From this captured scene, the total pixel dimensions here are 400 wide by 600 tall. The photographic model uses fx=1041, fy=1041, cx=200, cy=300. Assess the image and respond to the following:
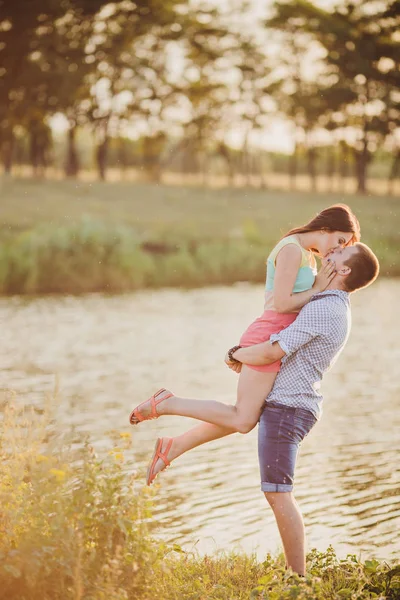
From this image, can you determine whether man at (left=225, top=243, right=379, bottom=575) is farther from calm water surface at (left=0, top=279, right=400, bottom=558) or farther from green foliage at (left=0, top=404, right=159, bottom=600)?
calm water surface at (left=0, top=279, right=400, bottom=558)

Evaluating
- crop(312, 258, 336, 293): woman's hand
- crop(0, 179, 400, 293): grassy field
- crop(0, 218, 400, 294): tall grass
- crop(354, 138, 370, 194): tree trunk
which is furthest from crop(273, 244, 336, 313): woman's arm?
crop(354, 138, 370, 194): tree trunk

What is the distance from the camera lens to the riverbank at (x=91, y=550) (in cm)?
454

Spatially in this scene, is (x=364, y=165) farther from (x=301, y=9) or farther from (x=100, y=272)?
(x=100, y=272)

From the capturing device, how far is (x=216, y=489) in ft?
26.9

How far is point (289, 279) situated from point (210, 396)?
7.34 meters

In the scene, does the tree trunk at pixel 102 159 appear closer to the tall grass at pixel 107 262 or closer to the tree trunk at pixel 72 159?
the tree trunk at pixel 72 159

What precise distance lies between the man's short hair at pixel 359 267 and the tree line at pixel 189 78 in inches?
1559

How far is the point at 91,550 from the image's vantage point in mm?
4723

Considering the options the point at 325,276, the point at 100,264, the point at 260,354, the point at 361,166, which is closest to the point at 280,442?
the point at 260,354

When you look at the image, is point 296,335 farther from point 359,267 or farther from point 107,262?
point 107,262

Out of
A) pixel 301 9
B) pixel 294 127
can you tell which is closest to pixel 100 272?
pixel 301 9

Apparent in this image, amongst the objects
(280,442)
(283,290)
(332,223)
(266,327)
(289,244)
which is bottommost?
(280,442)

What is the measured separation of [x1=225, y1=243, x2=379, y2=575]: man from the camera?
521cm

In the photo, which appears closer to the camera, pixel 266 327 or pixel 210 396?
pixel 266 327
